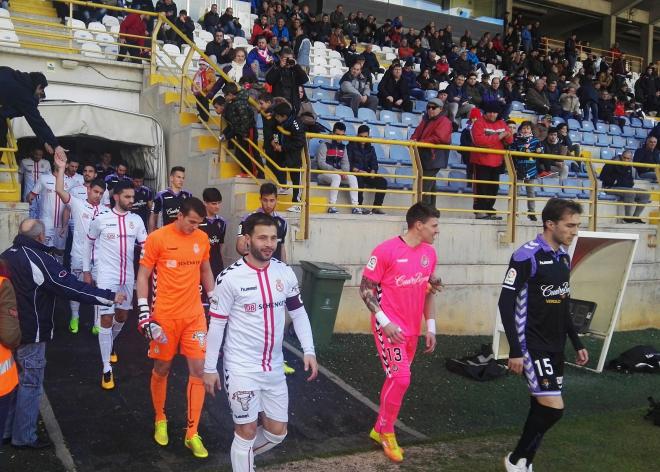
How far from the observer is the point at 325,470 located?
5559 mm

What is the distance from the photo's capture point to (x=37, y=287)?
5465 millimetres

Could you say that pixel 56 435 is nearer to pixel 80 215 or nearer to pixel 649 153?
pixel 80 215

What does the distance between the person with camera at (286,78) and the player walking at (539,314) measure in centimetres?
773

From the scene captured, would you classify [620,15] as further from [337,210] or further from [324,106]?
[337,210]

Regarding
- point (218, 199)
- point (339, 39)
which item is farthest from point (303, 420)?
point (339, 39)

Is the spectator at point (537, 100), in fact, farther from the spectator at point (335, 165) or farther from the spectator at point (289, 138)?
the spectator at point (289, 138)

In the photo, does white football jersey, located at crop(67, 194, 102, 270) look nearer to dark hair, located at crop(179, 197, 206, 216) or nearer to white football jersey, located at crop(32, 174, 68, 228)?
white football jersey, located at crop(32, 174, 68, 228)

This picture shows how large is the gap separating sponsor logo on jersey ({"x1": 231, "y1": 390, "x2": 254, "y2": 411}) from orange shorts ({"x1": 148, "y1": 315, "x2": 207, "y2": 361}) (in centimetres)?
156

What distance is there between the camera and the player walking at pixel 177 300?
19.5ft

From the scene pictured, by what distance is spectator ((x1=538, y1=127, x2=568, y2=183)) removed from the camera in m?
14.0

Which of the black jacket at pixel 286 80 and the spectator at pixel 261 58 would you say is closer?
the black jacket at pixel 286 80

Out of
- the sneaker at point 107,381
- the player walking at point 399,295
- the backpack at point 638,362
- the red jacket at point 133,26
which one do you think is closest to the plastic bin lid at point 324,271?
the player walking at point 399,295

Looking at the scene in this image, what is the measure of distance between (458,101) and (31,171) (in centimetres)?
1023

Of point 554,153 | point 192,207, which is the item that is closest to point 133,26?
point 554,153
